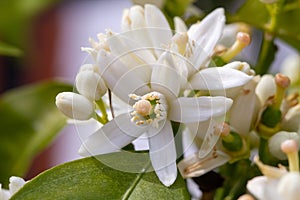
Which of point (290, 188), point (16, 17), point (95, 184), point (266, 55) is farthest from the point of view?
point (16, 17)

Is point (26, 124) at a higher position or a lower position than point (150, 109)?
lower

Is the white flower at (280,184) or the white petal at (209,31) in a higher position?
the white petal at (209,31)

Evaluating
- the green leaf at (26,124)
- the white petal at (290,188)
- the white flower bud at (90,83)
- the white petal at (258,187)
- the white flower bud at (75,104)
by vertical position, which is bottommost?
the green leaf at (26,124)

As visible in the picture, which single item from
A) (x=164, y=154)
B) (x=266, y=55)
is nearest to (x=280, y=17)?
(x=266, y=55)

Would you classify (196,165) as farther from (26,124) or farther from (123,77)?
(26,124)

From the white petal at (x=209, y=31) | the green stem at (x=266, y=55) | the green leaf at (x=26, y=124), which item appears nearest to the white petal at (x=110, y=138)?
the white petal at (x=209, y=31)

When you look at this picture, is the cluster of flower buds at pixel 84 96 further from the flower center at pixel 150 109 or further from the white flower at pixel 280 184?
the white flower at pixel 280 184

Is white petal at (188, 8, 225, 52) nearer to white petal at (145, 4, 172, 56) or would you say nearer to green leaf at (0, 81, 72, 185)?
white petal at (145, 4, 172, 56)
